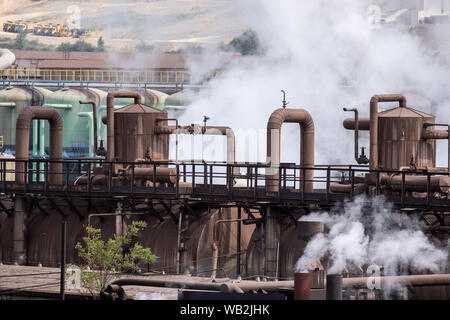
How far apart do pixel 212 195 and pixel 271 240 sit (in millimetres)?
2898

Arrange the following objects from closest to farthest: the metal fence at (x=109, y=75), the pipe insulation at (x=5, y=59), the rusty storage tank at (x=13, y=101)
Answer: the rusty storage tank at (x=13, y=101) < the pipe insulation at (x=5, y=59) < the metal fence at (x=109, y=75)

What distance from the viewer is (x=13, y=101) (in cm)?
6406

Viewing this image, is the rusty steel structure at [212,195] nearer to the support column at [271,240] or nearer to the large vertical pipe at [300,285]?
the support column at [271,240]

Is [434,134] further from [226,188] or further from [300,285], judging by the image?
[300,285]

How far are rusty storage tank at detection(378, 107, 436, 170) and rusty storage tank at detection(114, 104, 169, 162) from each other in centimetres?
921

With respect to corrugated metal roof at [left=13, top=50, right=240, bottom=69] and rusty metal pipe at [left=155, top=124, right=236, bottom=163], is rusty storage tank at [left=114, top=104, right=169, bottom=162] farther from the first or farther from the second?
corrugated metal roof at [left=13, top=50, right=240, bottom=69]

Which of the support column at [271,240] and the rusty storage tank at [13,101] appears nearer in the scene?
the support column at [271,240]

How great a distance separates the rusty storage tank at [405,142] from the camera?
2995cm

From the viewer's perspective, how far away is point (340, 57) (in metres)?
65.6

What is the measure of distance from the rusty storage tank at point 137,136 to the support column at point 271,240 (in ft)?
25.8

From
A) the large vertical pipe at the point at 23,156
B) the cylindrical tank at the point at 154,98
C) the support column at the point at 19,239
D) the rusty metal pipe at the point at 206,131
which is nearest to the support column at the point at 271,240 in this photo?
the rusty metal pipe at the point at 206,131

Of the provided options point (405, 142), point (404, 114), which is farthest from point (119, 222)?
point (404, 114)
